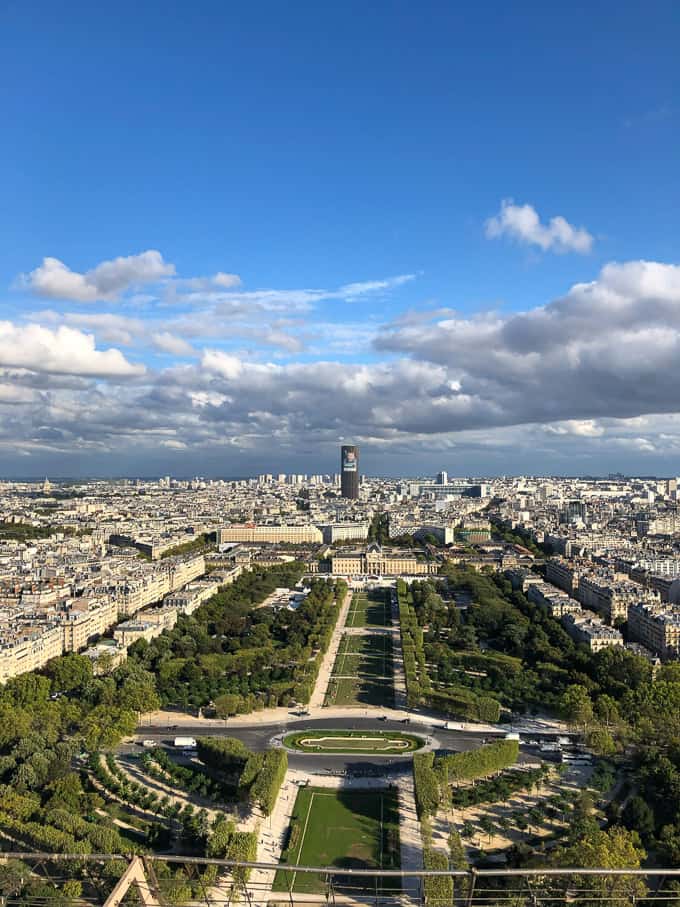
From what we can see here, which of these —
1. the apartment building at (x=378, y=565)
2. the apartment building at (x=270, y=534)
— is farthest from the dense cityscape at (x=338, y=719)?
the apartment building at (x=270, y=534)

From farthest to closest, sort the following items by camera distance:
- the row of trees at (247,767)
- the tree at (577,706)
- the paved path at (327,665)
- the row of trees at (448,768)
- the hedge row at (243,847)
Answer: the paved path at (327,665) → the tree at (577,706) → the row of trees at (247,767) → the row of trees at (448,768) → the hedge row at (243,847)

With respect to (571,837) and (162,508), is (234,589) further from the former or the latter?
(162,508)

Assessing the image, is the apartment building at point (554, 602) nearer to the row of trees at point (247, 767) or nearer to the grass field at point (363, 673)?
the grass field at point (363, 673)

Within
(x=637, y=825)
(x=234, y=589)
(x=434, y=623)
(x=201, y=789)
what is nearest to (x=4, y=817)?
(x=201, y=789)

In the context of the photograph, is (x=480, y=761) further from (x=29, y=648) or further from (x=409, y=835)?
(x=29, y=648)

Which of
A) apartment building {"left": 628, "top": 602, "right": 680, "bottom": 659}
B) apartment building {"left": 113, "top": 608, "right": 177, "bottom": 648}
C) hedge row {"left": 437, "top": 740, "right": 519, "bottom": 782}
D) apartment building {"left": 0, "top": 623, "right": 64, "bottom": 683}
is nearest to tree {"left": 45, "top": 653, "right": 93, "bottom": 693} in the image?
apartment building {"left": 0, "top": 623, "right": 64, "bottom": 683}

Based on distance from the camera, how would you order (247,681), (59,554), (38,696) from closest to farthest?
(38,696), (247,681), (59,554)
